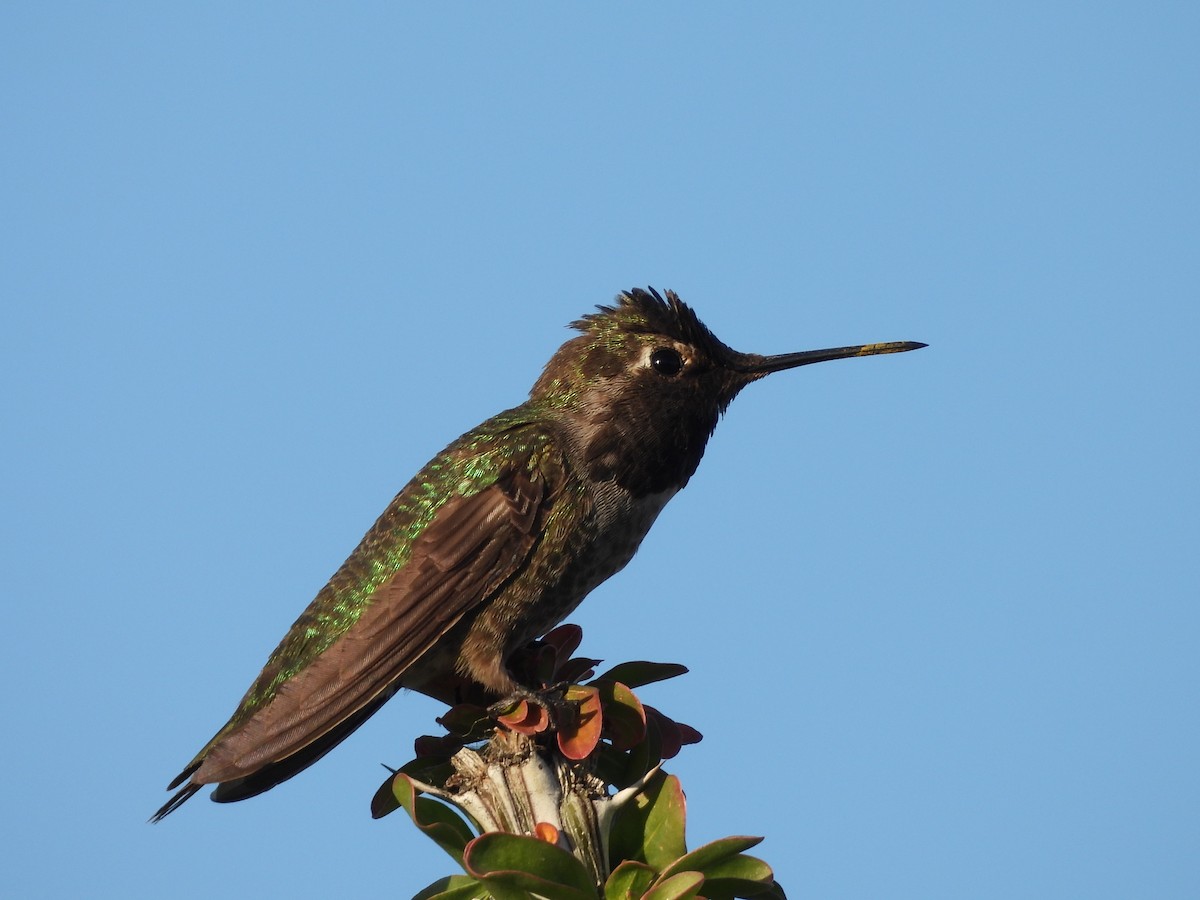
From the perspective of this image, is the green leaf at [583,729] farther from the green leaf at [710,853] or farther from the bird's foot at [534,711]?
the green leaf at [710,853]

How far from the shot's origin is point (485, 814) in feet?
12.8

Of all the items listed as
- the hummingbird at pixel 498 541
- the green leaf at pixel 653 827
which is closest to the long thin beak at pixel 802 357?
the hummingbird at pixel 498 541

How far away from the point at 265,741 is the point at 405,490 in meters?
1.38

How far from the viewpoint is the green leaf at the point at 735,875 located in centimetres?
351

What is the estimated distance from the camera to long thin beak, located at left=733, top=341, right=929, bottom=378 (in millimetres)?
6090

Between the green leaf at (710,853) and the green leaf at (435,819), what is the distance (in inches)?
25.9

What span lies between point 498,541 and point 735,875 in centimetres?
201

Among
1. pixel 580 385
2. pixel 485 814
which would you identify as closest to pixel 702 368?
pixel 580 385

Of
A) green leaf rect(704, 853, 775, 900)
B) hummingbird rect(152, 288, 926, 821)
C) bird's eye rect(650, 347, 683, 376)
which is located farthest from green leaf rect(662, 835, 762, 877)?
bird's eye rect(650, 347, 683, 376)

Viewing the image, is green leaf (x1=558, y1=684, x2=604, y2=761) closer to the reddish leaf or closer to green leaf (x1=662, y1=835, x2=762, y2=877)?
the reddish leaf

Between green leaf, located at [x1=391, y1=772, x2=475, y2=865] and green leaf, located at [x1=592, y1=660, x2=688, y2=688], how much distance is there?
0.74m

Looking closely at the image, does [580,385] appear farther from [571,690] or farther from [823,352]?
[571,690]

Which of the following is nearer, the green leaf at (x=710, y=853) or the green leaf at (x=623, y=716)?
the green leaf at (x=710, y=853)

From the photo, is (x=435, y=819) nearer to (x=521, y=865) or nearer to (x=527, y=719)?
(x=527, y=719)
